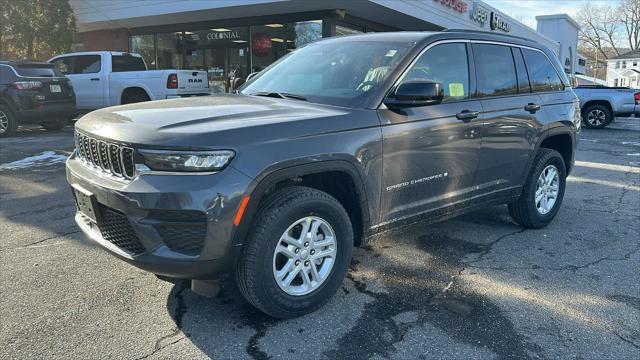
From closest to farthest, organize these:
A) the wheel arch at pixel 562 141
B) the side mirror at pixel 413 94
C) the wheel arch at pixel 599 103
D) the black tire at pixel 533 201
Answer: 1. the side mirror at pixel 413 94
2. the black tire at pixel 533 201
3. the wheel arch at pixel 562 141
4. the wheel arch at pixel 599 103

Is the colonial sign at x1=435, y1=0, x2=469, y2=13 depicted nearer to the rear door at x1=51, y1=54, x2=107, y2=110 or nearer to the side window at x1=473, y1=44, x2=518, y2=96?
the rear door at x1=51, y1=54, x2=107, y2=110

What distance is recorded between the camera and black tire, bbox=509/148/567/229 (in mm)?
5031

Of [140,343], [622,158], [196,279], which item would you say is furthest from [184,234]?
[622,158]

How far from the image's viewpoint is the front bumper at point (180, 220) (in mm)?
2713

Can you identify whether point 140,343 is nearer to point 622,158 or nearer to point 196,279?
point 196,279

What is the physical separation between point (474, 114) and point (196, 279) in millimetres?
2567

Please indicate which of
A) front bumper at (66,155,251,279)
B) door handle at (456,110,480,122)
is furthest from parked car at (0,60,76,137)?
door handle at (456,110,480,122)

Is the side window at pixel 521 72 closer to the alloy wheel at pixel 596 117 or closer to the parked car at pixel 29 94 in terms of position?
the parked car at pixel 29 94

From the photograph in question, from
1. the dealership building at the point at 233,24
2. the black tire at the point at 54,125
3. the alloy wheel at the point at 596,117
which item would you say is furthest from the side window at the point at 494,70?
the alloy wheel at the point at 596,117

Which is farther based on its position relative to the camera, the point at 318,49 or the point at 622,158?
the point at 622,158

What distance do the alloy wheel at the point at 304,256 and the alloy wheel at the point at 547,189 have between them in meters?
2.82

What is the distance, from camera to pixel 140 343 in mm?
2955

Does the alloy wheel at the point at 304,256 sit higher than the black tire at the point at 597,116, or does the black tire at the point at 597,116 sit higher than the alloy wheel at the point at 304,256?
the black tire at the point at 597,116

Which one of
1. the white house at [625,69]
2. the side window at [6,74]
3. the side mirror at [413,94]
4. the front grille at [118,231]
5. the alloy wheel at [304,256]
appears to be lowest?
the alloy wheel at [304,256]
